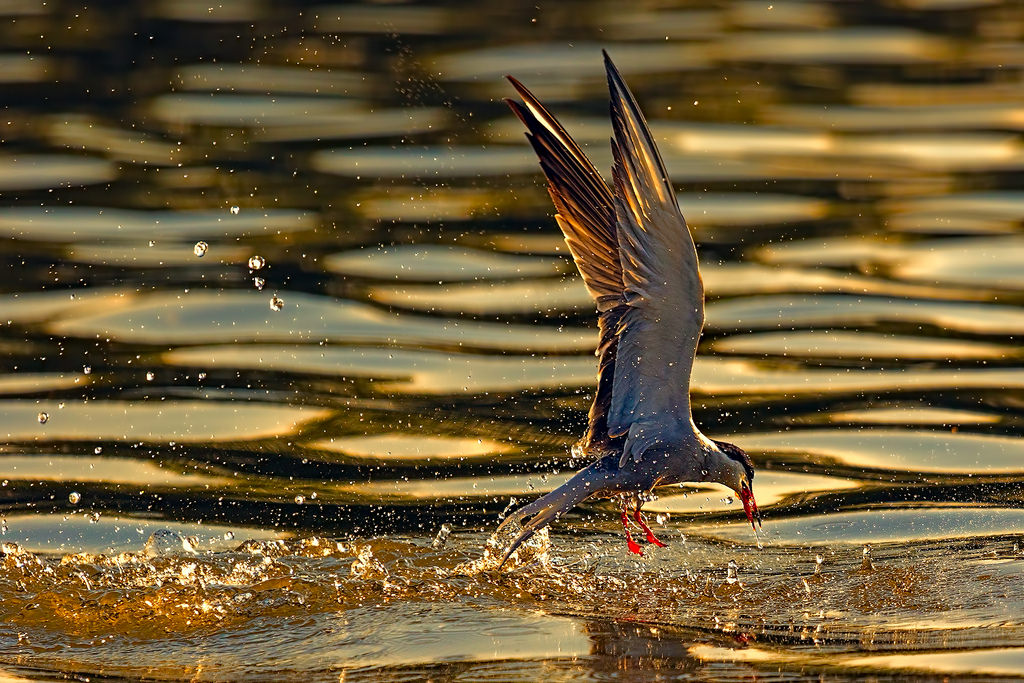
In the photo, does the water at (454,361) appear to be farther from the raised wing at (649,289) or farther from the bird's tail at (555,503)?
the raised wing at (649,289)

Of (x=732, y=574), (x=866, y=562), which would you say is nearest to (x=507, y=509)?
(x=732, y=574)

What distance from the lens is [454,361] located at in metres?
10.0

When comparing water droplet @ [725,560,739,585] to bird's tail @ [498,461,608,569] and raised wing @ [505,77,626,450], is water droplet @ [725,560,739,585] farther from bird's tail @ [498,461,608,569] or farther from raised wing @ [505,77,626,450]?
raised wing @ [505,77,626,450]

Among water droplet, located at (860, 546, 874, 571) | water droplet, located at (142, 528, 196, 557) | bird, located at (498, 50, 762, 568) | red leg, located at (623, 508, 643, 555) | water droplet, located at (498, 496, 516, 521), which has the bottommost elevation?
water droplet, located at (860, 546, 874, 571)

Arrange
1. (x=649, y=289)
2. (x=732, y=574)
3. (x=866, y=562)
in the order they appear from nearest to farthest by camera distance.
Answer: (x=649, y=289)
(x=732, y=574)
(x=866, y=562)

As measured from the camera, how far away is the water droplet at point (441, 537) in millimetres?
7754

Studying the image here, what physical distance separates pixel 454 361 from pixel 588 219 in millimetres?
2417

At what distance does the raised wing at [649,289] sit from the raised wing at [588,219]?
13.3 inches

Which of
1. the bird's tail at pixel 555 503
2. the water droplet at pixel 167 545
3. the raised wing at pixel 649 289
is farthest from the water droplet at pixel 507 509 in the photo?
the water droplet at pixel 167 545

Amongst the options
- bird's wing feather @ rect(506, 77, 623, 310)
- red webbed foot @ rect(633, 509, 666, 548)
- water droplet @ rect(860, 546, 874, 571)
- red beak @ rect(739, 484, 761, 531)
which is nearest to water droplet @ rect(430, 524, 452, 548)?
red webbed foot @ rect(633, 509, 666, 548)

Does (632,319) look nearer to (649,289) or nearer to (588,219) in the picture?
(649,289)

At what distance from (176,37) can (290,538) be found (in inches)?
415

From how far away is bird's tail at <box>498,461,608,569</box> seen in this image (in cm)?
716

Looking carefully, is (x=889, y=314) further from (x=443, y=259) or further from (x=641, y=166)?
(x=641, y=166)
